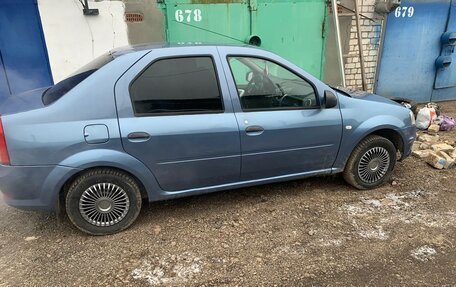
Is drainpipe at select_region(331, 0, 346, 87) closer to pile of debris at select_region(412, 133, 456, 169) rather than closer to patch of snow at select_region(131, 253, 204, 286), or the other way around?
pile of debris at select_region(412, 133, 456, 169)

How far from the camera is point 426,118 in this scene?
19.9 feet

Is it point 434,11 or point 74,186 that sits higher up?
point 434,11

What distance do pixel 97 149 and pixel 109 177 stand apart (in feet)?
0.90

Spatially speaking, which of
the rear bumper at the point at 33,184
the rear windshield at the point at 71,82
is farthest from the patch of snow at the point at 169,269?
the rear windshield at the point at 71,82

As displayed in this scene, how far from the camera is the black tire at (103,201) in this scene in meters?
3.00

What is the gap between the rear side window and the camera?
10.0 ft

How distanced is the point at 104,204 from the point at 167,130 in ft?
2.75

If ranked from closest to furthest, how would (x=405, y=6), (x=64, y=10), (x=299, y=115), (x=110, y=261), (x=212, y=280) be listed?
(x=212, y=280), (x=110, y=261), (x=299, y=115), (x=64, y=10), (x=405, y=6)

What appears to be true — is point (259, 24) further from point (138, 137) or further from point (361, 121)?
point (138, 137)

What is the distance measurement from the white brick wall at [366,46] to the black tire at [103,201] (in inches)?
216

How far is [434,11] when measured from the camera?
736cm

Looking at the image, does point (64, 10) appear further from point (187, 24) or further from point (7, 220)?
point (7, 220)

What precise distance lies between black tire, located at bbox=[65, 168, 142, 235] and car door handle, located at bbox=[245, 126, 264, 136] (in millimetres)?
1102

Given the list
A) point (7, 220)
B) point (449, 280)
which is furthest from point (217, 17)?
point (449, 280)
